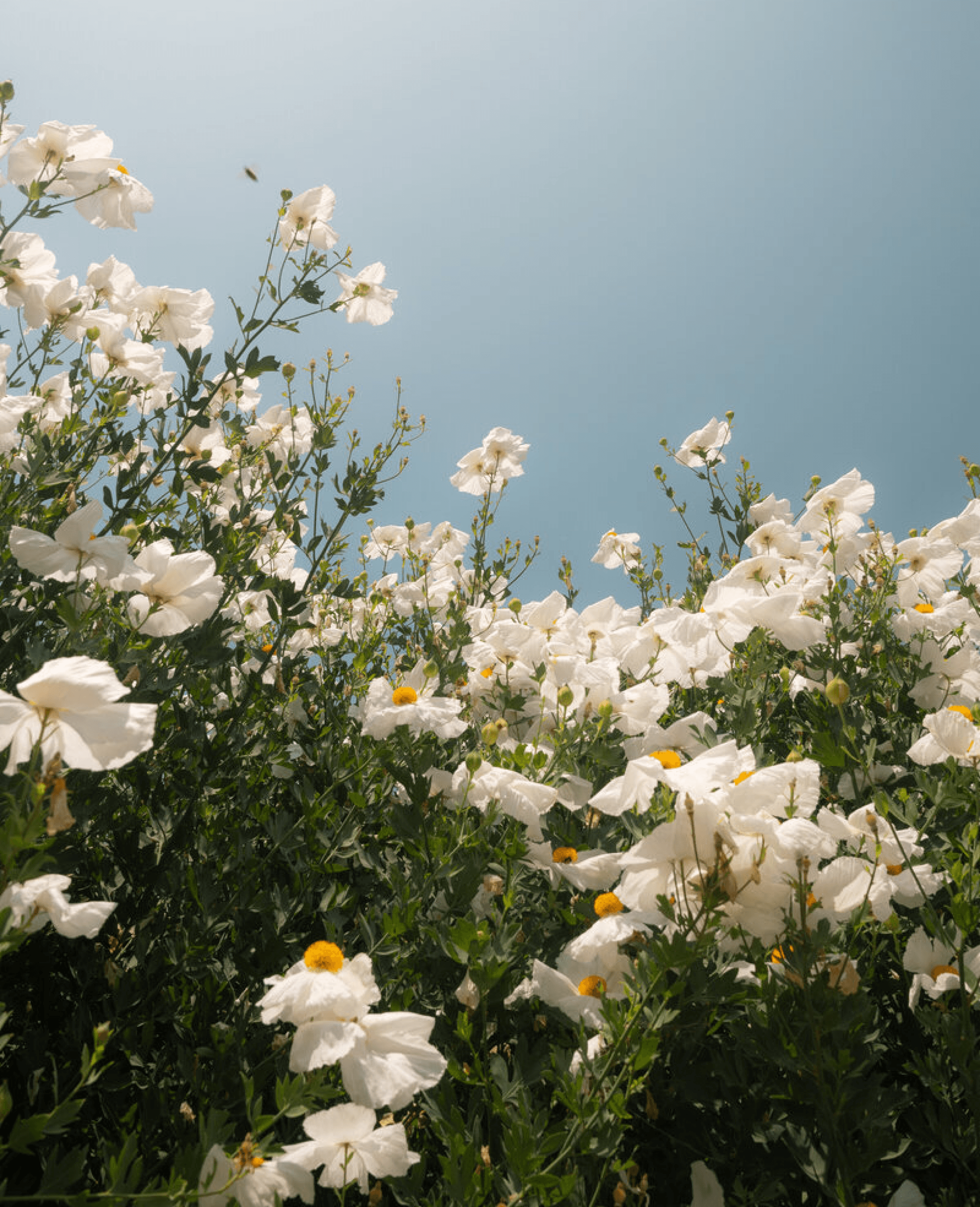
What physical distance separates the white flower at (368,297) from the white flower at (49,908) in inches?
98.1

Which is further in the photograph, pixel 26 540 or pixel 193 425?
pixel 193 425

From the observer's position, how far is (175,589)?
1.85 meters

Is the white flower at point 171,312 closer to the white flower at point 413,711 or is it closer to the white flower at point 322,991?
the white flower at point 413,711

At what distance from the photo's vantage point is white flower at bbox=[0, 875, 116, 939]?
1.14 m

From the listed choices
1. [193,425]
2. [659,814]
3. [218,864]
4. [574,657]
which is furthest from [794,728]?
[193,425]

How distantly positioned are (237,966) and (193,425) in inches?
70.5

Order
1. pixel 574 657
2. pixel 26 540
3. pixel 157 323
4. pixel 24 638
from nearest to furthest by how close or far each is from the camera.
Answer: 1. pixel 26 540
2. pixel 24 638
3. pixel 574 657
4. pixel 157 323

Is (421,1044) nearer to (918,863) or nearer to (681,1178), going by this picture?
(681,1178)

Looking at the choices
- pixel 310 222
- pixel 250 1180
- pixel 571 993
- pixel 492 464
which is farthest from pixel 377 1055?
pixel 492 464

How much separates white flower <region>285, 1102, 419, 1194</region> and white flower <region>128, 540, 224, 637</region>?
3.51 feet

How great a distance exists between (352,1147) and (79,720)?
0.78 metres

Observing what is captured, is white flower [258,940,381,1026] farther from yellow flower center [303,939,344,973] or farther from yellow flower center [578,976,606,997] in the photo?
yellow flower center [578,976,606,997]

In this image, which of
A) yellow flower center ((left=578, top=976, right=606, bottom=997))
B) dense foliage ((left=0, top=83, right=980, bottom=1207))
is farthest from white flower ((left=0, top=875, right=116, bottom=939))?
yellow flower center ((left=578, top=976, right=606, bottom=997))

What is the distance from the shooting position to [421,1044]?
1.31 meters
